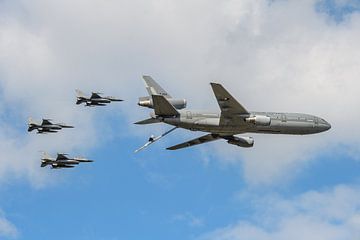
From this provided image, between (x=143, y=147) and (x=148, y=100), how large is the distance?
8333 mm

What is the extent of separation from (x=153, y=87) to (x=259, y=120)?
1886cm

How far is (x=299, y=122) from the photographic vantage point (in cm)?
13100

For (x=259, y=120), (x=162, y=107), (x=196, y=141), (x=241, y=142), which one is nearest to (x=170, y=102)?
(x=162, y=107)

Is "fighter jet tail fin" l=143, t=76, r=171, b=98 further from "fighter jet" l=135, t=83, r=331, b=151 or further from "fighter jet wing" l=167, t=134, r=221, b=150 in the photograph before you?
"fighter jet wing" l=167, t=134, r=221, b=150

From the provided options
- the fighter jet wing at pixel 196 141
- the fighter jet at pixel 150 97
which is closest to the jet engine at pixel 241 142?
the fighter jet wing at pixel 196 141

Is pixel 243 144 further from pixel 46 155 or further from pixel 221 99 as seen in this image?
pixel 46 155

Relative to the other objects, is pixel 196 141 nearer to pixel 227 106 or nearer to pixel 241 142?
pixel 241 142

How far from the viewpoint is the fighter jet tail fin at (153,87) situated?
134000 mm

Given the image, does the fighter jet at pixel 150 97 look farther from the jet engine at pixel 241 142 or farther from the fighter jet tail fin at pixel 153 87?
the jet engine at pixel 241 142

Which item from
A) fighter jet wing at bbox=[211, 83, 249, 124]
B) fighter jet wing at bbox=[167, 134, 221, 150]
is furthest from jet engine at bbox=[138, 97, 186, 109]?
fighter jet wing at bbox=[167, 134, 221, 150]

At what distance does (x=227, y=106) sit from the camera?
124438 mm

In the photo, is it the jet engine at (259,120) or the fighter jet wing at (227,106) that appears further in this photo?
the jet engine at (259,120)

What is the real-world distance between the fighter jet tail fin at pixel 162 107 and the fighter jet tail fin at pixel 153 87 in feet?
33.8

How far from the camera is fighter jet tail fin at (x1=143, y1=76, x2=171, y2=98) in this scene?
134000mm
